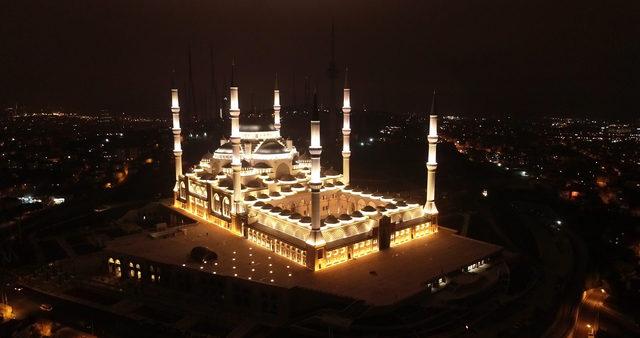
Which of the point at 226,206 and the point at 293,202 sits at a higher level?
the point at 293,202

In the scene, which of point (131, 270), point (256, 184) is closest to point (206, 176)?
point (256, 184)

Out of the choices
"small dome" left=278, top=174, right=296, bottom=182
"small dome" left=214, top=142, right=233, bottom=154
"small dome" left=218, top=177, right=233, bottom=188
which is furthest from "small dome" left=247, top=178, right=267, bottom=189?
"small dome" left=214, top=142, right=233, bottom=154

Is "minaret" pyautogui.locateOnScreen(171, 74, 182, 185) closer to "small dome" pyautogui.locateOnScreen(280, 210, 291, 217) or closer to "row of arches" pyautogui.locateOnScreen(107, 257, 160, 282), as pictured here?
"row of arches" pyautogui.locateOnScreen(107, 257, 160, 282)

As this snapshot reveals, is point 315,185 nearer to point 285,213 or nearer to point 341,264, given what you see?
point 285,213

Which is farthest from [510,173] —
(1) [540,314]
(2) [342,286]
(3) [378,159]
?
(2) [342,286]

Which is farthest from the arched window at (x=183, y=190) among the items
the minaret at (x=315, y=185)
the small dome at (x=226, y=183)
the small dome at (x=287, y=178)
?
the minaret at (x=315, y=185)

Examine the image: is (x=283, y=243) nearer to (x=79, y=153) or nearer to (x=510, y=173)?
(x=510, y=173)

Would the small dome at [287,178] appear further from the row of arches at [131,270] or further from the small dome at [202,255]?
the row of arches at [131,270]
